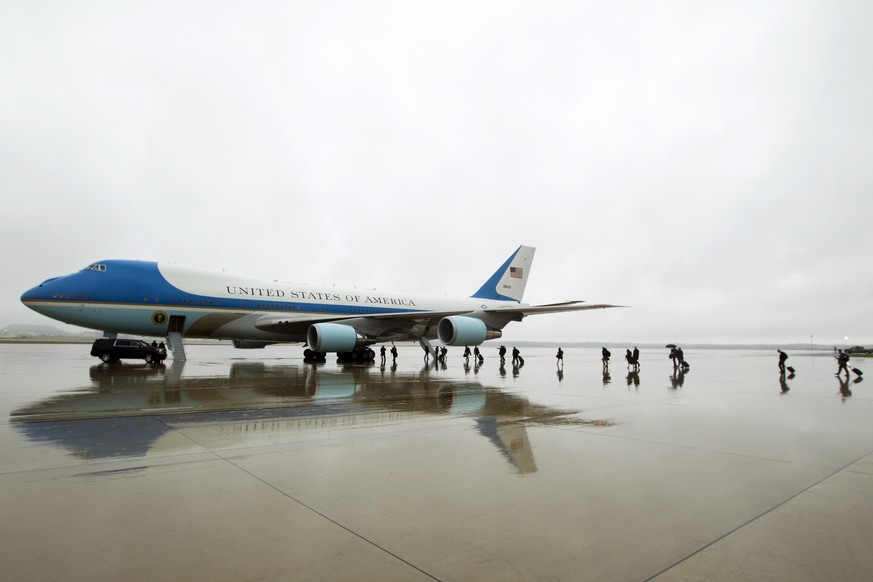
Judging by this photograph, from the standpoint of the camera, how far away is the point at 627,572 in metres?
2.61

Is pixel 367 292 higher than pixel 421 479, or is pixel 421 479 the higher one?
pixel 367 292

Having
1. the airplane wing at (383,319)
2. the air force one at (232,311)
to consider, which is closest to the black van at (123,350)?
the air force one at (232,311)

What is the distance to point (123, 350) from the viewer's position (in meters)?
21.2

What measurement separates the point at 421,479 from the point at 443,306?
77.3ft

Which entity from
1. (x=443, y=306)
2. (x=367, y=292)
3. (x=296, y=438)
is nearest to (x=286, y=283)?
(x=367, y=292)

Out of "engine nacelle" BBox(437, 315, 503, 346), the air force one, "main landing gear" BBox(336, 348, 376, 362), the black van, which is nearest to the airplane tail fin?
the air force one

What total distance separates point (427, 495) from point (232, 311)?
18.2 metres

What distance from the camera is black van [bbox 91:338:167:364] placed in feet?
66.1

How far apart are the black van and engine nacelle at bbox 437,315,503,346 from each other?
527 inches

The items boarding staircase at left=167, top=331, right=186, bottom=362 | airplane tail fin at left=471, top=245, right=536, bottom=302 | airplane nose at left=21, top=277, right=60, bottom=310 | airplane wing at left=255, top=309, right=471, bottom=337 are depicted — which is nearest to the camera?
airplane nose at left=21, top=277, right=60, bottom=310

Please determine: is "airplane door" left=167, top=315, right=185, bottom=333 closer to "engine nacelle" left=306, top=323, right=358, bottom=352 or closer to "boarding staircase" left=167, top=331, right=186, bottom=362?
"boarding staircase" left=167, top=331, right=186, bottom=362

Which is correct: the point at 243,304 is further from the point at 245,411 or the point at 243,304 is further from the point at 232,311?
the point at 245,411

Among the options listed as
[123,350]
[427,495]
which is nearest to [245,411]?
[427,495]

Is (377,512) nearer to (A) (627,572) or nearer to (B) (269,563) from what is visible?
(B) (269,563)
